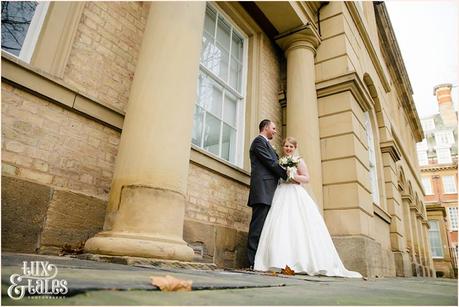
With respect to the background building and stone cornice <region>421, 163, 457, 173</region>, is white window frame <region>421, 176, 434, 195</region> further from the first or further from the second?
stone cornice <region>421, 163, 457, 173</region>

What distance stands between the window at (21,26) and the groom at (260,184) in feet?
9.47

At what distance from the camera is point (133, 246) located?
8.33 ft

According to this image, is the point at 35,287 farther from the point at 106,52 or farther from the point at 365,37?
the point at 365,37

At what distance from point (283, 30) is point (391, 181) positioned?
17.3 ft

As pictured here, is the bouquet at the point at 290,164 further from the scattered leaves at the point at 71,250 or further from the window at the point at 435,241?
the window at the point at 435,241

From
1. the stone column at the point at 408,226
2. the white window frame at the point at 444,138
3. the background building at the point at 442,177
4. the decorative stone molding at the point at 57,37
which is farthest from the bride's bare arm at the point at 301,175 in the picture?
the white window frame at the point at 444,138

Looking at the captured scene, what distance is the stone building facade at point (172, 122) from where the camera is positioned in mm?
2873

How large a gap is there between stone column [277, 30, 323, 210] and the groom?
1.52m

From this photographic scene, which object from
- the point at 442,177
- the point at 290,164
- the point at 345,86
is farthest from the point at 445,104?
the point at 290,164

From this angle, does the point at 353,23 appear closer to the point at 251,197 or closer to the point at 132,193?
the point at 251,197

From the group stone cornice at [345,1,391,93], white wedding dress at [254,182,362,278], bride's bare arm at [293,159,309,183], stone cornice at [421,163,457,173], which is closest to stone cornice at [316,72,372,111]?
stone cornice at [345,1,391,93]

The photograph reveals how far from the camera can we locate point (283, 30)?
7.20 metres

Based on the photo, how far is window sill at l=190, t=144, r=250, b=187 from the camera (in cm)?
465

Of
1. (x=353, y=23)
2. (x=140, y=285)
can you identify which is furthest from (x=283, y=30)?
(x=140, y=285)
